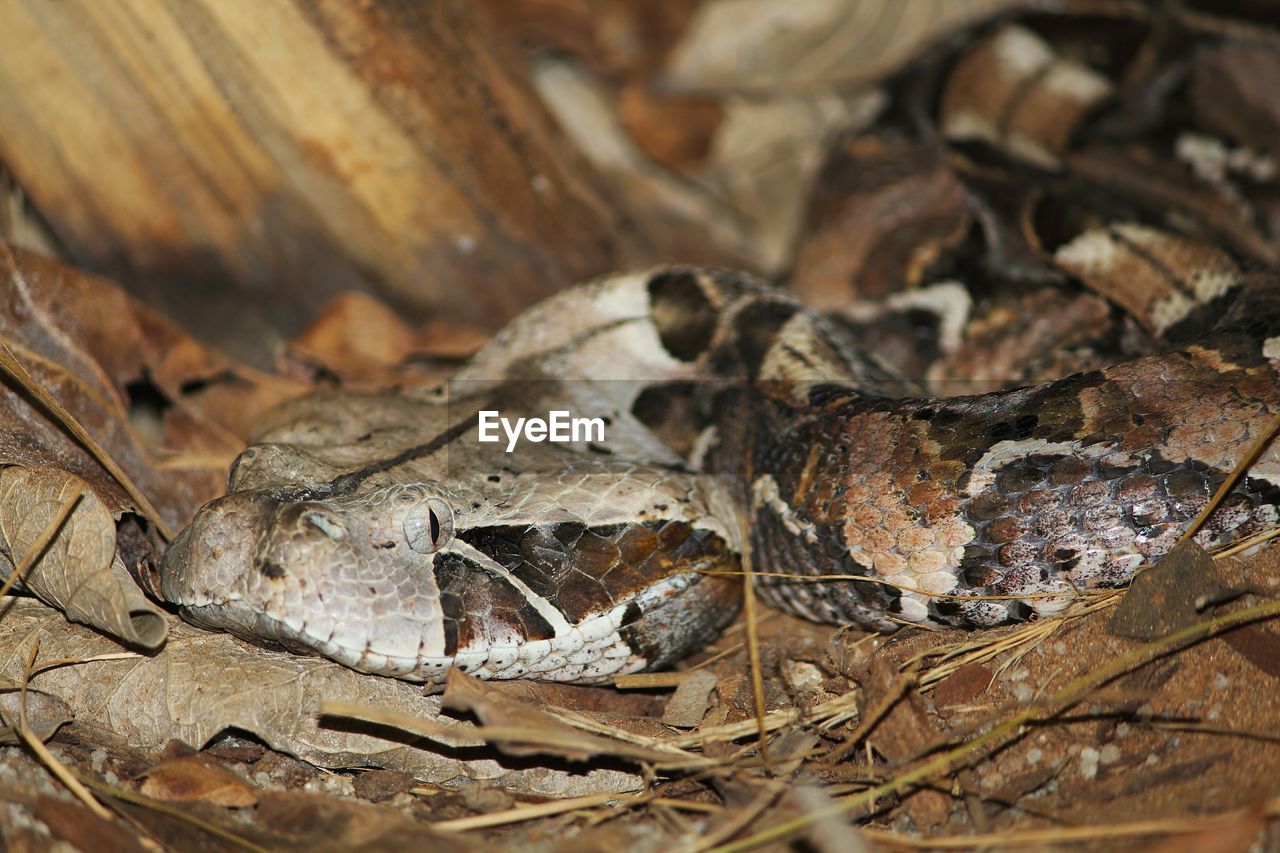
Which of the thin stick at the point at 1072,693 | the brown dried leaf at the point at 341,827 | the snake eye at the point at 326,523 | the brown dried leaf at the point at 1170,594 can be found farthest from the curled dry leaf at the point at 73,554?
the brown dried leaf at the point at 1170,594

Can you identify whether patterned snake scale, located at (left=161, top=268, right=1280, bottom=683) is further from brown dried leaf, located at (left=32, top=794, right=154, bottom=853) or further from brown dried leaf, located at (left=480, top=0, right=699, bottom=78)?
brown dried leaf, located at (left=480, top=0, right=699, bottom=78)

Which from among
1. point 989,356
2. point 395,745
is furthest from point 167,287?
point 989,356

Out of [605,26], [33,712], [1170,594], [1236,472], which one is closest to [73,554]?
[33,712]

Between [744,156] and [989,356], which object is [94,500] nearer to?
[989,356]

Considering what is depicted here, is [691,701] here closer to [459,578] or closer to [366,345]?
[459,578]

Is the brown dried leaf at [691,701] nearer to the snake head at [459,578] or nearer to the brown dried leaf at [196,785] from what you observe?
the snake head at [459,578]

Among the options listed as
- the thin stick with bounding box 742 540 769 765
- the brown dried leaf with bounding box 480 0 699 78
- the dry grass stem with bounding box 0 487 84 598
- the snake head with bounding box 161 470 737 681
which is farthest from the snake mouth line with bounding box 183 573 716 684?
the brown dried leaf with bounding box 480 0 699 78
